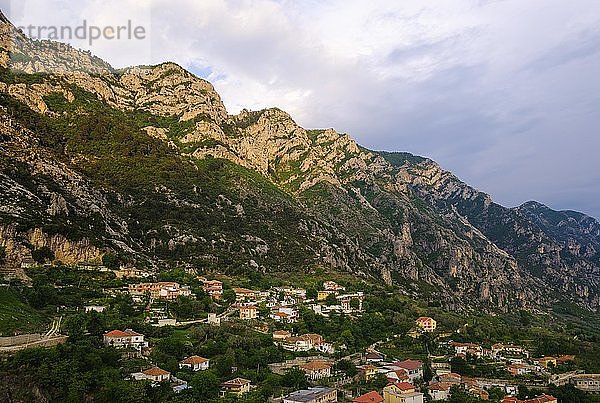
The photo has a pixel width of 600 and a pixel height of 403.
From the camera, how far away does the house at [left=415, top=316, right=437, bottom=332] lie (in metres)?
72.1

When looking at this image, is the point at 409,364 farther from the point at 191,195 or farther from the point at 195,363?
the point at 191,195

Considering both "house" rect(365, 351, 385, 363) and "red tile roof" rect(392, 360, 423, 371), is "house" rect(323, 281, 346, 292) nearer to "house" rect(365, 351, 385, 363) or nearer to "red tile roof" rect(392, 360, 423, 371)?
"house" rect(365, 351, 385, 363)

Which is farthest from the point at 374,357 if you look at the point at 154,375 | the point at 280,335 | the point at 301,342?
the point at 154,375

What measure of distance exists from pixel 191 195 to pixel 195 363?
67.3 metres

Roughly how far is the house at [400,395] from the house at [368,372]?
510 centimetres

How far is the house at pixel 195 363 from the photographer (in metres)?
45.1

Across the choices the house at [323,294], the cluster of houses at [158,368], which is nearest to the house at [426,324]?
the house at [323,294]

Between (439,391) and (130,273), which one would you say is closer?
(439,391)

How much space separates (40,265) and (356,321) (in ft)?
132

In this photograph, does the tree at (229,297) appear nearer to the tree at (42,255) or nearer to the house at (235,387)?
the tree at (42,255)

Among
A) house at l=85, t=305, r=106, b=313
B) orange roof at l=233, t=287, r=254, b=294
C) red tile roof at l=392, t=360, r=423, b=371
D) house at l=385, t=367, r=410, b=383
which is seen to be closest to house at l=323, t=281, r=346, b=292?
orange roof at l=233, t=287, r=254, b=294

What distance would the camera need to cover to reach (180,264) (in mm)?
87312

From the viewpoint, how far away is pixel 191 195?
360ft

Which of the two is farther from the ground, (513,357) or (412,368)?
(412,368)
